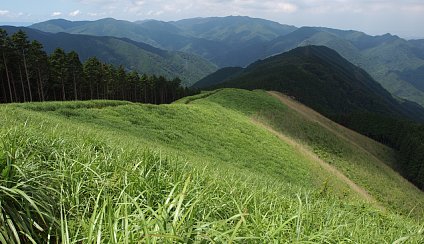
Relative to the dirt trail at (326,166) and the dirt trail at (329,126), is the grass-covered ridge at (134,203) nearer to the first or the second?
the dirt trail at (326,166)

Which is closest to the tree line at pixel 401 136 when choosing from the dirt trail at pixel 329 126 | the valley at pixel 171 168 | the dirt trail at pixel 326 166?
the valley at pixel 171 168

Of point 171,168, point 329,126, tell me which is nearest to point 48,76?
point 329,126

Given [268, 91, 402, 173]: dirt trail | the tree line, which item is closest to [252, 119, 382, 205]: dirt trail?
[268, 91, 402, 173]: dirt trail

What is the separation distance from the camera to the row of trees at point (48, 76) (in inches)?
2130

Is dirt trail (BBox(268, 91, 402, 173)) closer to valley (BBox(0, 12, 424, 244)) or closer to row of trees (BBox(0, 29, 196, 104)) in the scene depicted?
valley (BBox(0, 12, 424, 244))

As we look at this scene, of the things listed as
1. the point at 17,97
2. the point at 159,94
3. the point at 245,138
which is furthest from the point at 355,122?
the point at 17,97

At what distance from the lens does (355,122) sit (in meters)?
133

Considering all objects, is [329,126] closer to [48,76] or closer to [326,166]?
[326,166]

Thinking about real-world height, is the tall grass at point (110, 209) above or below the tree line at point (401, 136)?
above

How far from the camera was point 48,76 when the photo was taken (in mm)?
60250

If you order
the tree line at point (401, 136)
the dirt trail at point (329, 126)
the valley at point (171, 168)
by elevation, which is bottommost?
the tree line at point (401, 136)

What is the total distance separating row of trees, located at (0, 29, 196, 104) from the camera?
54094mm

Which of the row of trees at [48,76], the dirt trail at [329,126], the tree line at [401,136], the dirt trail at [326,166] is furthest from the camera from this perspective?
the tree line at [401,136]

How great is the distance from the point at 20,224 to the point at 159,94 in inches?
3774
